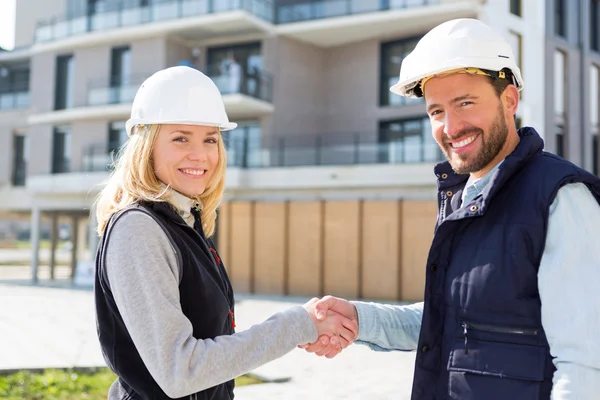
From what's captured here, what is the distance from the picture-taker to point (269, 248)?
20.4 m

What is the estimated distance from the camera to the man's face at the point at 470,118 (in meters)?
2.50

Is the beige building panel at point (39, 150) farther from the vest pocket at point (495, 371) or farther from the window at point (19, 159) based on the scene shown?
the vest pocket at point (495, 371)

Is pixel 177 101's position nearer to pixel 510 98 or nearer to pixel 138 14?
pixel 510 98

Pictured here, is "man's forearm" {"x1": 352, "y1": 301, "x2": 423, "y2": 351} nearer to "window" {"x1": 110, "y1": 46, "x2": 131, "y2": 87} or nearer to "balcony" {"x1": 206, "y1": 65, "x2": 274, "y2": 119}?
"balcony" {"x1": 206, "y1": 65, "x2": 274, "y2": 119}

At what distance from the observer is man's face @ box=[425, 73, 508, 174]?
2.50m

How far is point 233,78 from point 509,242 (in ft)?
71.9

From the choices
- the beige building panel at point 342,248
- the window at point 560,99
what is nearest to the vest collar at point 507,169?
the beige building panel at point 342,248

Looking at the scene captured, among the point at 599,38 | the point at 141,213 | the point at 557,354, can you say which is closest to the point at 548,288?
the point at 557,354

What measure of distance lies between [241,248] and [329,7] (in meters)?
9.57

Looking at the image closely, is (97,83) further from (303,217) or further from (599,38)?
(599,38)

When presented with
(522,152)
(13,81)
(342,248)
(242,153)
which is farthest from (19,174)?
(522,152)

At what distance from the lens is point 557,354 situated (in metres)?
2.03

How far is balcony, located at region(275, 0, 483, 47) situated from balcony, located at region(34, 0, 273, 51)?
116cm

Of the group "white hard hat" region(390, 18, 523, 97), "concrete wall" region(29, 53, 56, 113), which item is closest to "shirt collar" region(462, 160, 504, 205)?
"white hard hat" region(390, 18, 523, 97)
